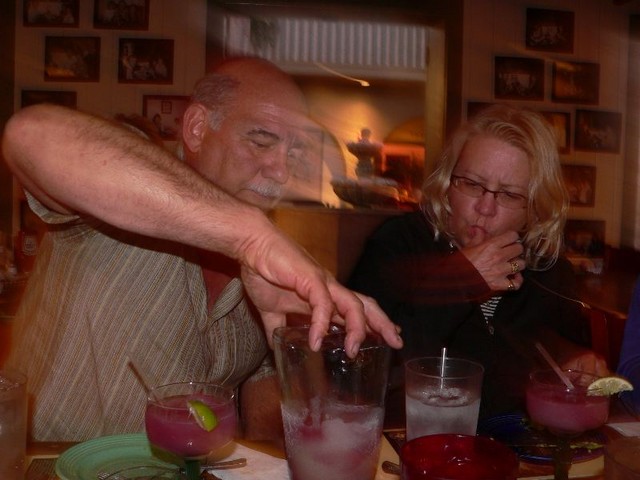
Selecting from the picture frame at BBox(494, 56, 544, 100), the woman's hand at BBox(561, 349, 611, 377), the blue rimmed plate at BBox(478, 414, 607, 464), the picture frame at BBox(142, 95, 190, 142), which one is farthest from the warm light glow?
the blue rimmed plate at BBox(478, 414, 607, 464)

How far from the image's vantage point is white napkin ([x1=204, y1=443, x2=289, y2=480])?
41.4 inches

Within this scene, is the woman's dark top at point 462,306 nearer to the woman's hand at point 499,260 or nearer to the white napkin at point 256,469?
the woman's hand at point 499,260

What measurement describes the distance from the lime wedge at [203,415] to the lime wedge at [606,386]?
63 cm

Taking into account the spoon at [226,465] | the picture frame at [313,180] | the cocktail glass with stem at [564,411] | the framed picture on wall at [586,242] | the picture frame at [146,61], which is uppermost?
the picture frame at [146,61]

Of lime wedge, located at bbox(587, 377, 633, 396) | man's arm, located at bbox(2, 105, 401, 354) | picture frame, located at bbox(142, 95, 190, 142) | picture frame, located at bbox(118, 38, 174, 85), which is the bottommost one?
lime wedge, located at bbox(587, 377, 633, 396)

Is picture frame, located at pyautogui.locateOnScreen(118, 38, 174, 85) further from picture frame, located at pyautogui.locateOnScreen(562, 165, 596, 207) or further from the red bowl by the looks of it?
the red bowl

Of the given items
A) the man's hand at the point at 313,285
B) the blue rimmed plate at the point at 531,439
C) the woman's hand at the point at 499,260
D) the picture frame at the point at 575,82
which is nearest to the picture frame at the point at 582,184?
the picture frame at the point at 575,82

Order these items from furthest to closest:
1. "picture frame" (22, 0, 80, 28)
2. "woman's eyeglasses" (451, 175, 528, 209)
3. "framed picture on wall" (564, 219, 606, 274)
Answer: "framed picture on wall" (564, 219, 606, 274) < "picture frame" (22, 0, 80, 28) < "woman's eyeglasses" (451, 175, 528, 209)

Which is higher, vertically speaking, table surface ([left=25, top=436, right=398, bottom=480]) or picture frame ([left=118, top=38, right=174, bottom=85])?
picture frame ([left=118, top=38, right=174, bottom=85])

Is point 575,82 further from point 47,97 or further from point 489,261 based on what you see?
point 47,97

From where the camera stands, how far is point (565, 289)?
228 centimetres

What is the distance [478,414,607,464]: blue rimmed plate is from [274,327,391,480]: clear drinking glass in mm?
409

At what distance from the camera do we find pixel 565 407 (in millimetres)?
1113

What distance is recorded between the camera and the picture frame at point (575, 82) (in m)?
4.89
